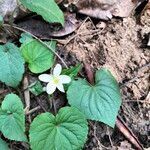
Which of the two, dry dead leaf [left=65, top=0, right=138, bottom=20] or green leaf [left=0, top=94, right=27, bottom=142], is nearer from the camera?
green leaf [left=0, top=94, right=27, bottom=142]

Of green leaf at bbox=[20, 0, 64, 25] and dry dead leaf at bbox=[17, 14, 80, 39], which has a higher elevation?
green leaf at bbox=[20, 0, 64, 25]

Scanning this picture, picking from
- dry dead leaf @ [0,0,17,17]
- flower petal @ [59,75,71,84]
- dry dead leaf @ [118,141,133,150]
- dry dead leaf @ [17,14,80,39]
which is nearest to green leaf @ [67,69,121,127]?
flower petal @ [59,75,71,84]

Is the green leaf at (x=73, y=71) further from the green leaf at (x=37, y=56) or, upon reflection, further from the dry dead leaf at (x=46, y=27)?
the dry dead leaf at (x=46, y=27)

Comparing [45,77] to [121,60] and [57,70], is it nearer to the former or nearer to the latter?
[57,70]

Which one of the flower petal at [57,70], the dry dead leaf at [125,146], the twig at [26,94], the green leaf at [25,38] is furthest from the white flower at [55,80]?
the dry dead leaf at [125,146]

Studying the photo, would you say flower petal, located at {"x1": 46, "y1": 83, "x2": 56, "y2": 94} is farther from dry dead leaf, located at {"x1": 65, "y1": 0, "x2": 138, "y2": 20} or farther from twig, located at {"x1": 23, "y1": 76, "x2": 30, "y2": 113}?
dry dead leaf, located at {"x1": 65, "y1": 0, "x2": 138, "y2": 20}

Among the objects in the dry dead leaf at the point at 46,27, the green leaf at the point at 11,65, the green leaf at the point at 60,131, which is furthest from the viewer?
the dry dead leaf at the point at 46,27
